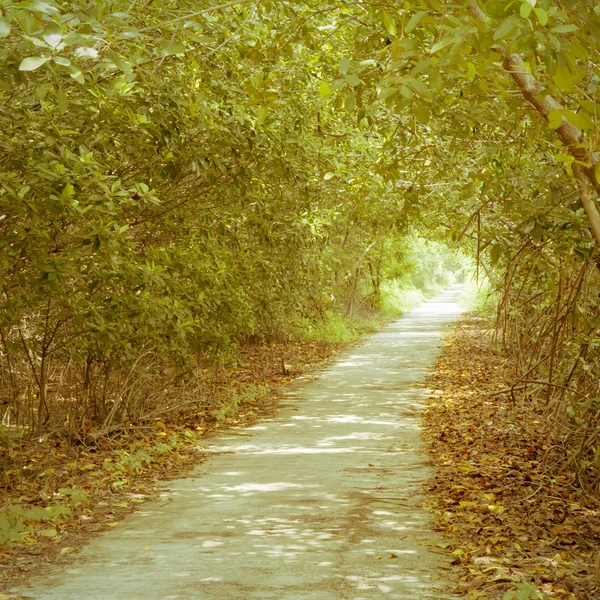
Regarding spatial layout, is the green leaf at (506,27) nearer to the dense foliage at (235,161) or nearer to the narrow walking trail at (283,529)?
the dense foliage at (235,161)

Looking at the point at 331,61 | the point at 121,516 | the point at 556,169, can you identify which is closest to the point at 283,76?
the point at 331,61

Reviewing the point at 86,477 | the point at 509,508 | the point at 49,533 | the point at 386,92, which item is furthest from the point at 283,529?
the point at 386,92

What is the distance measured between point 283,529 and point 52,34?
4135mm

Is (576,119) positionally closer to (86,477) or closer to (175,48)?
(175,48)

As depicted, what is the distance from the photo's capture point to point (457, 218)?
1546cm

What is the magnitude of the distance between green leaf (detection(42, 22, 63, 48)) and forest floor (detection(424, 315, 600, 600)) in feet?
12.7

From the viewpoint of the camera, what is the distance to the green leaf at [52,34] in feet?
13.6

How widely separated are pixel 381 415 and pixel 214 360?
2.60m

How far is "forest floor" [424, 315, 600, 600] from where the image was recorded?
554 cm

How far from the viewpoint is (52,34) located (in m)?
4.21

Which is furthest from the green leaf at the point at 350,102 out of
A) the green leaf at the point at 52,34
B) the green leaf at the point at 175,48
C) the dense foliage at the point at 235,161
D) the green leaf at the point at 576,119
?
the green leaf at the point at 52,34

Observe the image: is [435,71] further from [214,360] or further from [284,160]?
[214,360]

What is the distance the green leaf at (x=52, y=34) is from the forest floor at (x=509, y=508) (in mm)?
3859

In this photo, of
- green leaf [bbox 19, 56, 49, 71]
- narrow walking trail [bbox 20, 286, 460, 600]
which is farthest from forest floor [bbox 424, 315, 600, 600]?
green leaf [bbox 19, 56, 49, 71]
